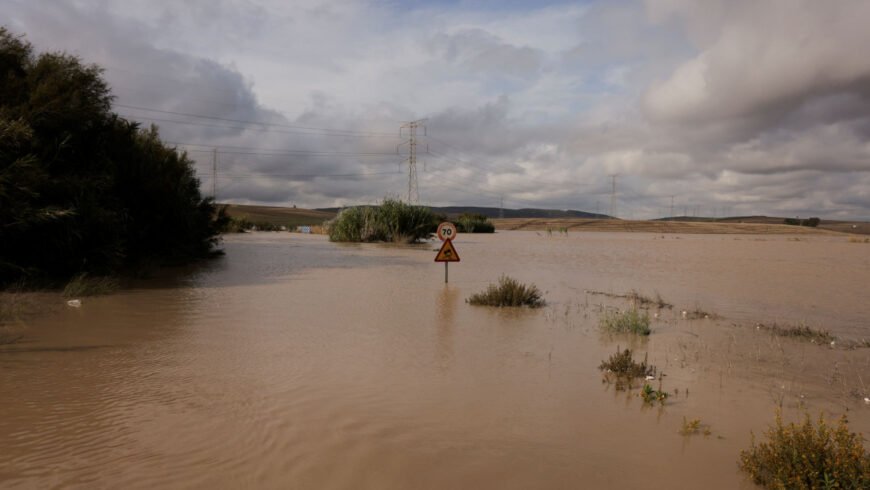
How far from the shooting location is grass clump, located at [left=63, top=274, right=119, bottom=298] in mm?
11273

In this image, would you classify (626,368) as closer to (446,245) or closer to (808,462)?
(808,462)

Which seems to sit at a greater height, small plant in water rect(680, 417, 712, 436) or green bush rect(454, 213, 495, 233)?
green bush rect(454, 213, 495, 233)

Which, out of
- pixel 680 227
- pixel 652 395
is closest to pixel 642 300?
pixel 652 395

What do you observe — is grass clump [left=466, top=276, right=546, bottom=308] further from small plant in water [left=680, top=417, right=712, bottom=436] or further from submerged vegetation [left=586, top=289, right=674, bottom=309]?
small plant in water [left=680, top=417, right=712, bottom=436]


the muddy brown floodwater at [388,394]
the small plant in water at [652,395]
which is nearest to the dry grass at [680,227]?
the muddy brown floodwater at [388,394]

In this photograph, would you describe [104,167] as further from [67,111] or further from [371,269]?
[371,269]

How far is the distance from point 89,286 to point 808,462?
42.1ft

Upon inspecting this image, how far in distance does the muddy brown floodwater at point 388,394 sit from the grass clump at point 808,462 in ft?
0.69

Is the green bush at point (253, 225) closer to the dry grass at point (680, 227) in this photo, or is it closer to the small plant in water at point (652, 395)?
the dry grass at point (680, 227)

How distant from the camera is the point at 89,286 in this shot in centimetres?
1177

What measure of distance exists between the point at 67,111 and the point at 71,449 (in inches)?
462

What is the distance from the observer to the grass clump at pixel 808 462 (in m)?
3.55

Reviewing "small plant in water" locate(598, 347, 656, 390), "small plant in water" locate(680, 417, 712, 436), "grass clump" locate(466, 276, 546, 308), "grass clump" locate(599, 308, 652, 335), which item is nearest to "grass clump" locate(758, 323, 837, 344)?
"grass clump" locate(599, 308, 652, 335)

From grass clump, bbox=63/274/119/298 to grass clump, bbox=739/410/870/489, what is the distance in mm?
12113
